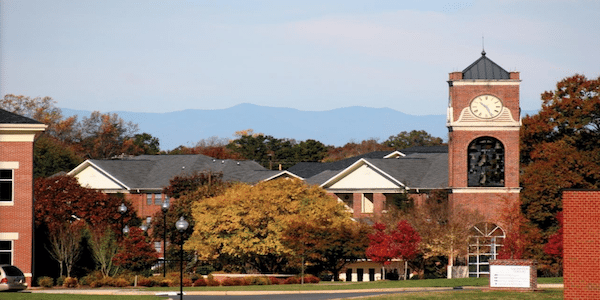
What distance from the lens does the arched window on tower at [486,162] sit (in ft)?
223

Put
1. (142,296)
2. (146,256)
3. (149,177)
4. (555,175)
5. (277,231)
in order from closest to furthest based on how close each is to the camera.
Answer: (142,296)
(146,256)
(277,231)
(555,175)
(149,177)

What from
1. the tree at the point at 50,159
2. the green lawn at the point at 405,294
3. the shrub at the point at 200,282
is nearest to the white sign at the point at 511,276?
the green lawn at the point at 405,294

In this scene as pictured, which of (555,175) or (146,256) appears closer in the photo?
(146,256)

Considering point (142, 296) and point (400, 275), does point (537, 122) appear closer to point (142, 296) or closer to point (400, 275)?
point (400, 275)

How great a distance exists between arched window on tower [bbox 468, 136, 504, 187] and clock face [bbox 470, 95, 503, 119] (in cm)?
171

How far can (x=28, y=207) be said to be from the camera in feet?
166

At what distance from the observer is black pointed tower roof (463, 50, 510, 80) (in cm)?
6738

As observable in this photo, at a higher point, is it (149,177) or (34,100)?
(34,100)

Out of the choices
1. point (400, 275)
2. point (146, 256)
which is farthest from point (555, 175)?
point (146, 256)

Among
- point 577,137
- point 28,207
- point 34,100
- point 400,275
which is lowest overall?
point 400,275

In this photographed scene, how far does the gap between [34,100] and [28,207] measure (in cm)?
9841

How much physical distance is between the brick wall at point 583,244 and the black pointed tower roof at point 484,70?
112ft

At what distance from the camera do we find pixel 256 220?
2397 inches

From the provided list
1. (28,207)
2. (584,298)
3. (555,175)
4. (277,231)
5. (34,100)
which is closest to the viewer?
(584,298)
